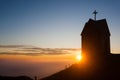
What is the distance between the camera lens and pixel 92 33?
36.4 m

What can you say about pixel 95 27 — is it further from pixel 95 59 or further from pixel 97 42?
pixel 95 59

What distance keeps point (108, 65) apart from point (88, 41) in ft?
20.4

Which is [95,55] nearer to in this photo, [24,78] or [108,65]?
[108,65]

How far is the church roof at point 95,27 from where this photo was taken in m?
36.5

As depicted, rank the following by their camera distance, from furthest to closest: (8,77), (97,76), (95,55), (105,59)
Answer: (8,77), (95,55), (105,59), (97,76)

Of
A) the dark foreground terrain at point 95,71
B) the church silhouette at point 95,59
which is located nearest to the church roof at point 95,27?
the church silhouette at point 95,59

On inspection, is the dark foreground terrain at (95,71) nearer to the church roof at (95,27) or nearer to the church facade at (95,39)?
the church facade at (95,39)

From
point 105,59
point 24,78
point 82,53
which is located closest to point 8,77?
point 24,78

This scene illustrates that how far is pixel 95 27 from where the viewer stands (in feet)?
120

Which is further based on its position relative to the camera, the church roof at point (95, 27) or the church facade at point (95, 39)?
the church roof at point (95, 27)

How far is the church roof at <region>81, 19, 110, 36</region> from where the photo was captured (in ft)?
120

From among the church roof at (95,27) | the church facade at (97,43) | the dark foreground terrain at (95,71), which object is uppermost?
the church roof at (95,27)

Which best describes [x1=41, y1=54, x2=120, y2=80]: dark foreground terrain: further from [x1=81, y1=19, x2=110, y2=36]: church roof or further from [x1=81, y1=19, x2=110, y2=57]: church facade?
[x1=81, y1=19, x2=110, y2=36]: church roof

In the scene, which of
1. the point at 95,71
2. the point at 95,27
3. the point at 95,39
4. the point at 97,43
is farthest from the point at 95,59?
the point at 95,27
